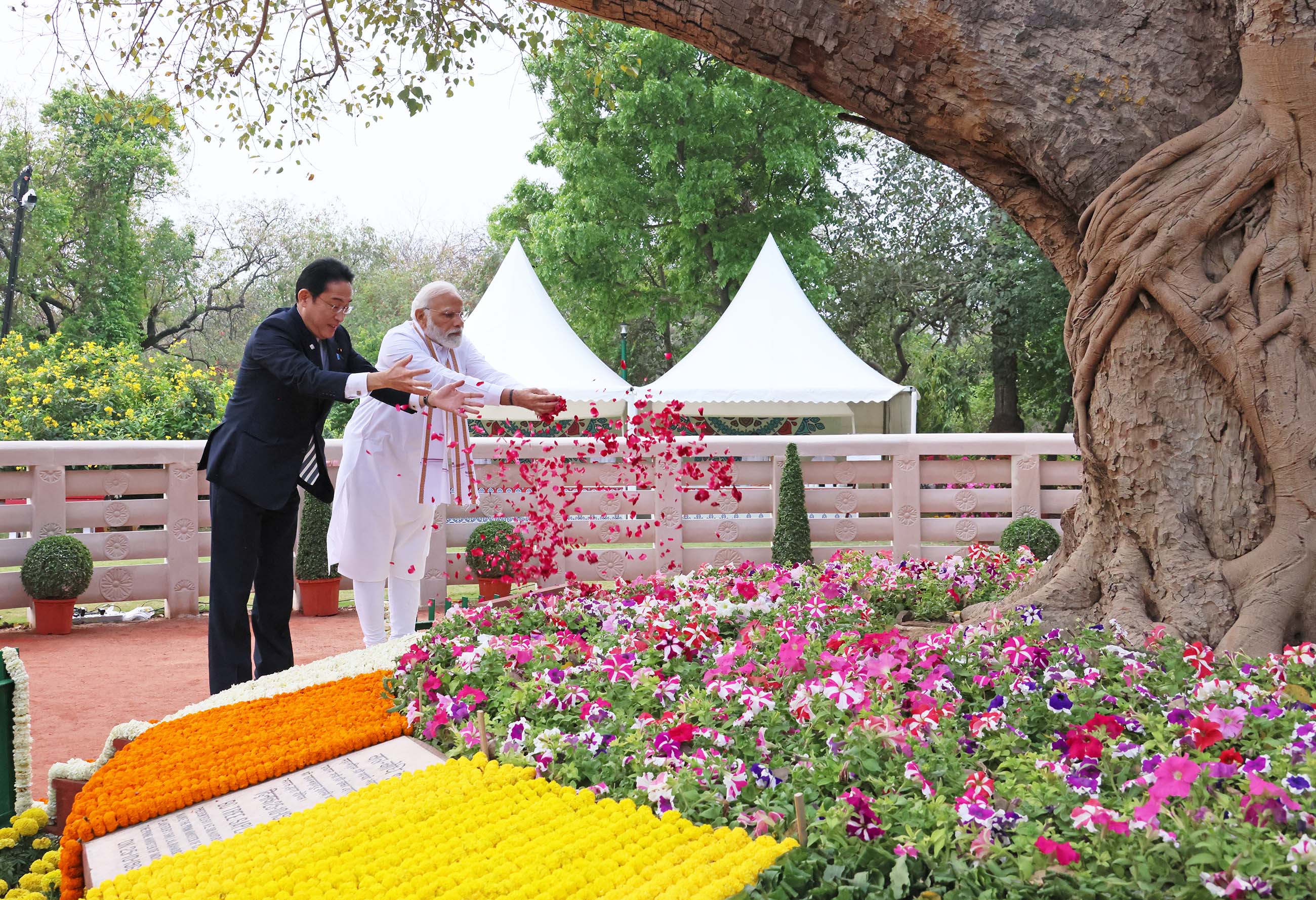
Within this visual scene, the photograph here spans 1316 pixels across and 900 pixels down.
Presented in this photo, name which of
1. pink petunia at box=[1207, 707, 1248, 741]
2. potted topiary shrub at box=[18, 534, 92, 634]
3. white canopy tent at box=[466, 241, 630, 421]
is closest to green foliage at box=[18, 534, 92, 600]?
potted topiary shrub at box=[18, 534, 92, 634]

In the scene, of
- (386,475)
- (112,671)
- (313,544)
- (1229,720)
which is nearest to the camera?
(1229,720)

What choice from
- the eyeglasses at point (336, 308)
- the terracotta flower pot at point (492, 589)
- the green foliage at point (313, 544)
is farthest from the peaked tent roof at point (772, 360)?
the eyeglasses at point (336, 308)

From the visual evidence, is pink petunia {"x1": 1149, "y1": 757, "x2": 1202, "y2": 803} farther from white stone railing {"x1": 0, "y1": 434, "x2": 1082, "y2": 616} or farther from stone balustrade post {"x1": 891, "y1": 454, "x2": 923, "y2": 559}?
stone balustrade post {"x1": 891, "y1": 454, "x2": 923, "y2": 559}

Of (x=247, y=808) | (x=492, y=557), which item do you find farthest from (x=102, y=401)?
(x=247, y=808)

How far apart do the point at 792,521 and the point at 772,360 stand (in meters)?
5.98

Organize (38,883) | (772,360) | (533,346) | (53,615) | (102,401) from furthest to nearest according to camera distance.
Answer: (533,346) → (772,360) → (102,401) → (53,615) → (38,883)

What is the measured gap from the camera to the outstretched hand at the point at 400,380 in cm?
329

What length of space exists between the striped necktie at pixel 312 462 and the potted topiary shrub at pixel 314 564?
3211mm

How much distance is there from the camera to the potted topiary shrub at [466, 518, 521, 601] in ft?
22.2

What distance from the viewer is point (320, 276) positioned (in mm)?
3734

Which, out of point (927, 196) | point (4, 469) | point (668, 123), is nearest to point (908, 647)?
point (4, 469)

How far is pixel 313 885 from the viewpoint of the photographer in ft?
5.85

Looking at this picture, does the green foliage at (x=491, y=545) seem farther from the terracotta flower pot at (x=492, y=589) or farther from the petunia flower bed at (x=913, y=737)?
the petunia flower bed at (x=913, y=737)

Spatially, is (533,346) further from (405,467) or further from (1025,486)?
(405,467)
